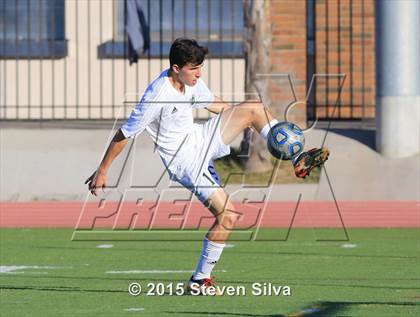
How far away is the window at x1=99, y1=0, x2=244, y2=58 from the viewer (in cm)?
2450

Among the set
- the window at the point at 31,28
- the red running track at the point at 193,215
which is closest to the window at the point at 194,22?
the window at the point at 31,28

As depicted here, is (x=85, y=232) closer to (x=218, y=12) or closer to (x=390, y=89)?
(x=390, y=89)

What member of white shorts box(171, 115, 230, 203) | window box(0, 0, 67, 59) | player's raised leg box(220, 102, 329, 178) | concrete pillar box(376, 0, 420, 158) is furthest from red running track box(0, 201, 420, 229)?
player's raised leg box(220, 102, 329, 178)

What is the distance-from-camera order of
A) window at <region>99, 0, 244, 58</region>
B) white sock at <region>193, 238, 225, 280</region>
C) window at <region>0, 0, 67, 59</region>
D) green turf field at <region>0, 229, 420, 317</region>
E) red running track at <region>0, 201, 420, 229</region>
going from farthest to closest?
window at <region>0, 0, 67, 59</region> → window at <region>99, 0, 244, 58</region> → red running track at <region>0, 201, 420, 229</region> → white sock at <region>193, 238, 225, 280</region> → green turf field at <region>0, 229, 420, 317</region>

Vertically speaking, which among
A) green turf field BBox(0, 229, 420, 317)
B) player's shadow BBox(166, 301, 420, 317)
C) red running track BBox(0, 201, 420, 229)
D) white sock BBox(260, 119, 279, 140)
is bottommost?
red running track BBox(0, 201, 420, 229)

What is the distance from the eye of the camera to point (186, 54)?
10055 mm

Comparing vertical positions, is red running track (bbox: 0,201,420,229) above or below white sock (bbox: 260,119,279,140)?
below

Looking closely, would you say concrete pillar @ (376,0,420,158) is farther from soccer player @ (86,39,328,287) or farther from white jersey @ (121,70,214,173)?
white jersey @ (121,70,214,173)

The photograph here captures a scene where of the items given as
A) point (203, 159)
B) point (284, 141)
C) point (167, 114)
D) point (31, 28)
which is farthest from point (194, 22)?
point (284, 141)

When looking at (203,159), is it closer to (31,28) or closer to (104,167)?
(104,167)

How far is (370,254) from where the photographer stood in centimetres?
1359

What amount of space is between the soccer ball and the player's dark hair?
799mm

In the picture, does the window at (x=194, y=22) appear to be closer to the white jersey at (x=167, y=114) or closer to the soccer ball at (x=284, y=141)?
the white jersey at (x=167, y=114)

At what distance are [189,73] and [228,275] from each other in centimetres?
237
